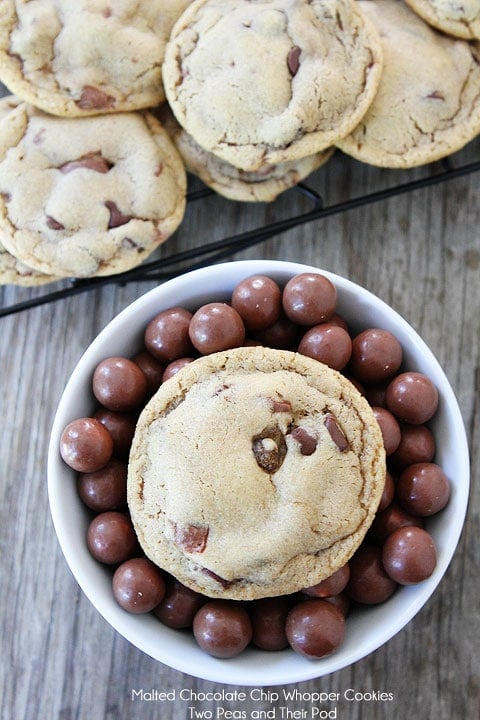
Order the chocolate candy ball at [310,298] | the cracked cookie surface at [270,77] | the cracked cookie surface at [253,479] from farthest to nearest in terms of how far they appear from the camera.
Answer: the cracked cookie surface at [270,77]
the chocolate candy ball at [310,298]
the cracked cookie surface at [253,479]

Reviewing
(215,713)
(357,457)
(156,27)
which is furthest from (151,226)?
(215,713)

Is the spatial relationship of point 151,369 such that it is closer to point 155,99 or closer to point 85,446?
point 85,446

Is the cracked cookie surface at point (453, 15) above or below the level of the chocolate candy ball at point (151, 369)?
above

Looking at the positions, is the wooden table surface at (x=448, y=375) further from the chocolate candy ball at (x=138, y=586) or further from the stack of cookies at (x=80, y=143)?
the chocolate candy ball at (x=138, y=586)

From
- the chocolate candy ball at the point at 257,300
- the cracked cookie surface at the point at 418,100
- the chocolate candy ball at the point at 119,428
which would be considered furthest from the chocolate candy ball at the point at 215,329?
→ the cracked cookie surface at the point at 418,100

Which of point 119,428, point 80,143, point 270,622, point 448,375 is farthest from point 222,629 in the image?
point 80,143

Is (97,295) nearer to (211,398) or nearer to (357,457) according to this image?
(211,398)
